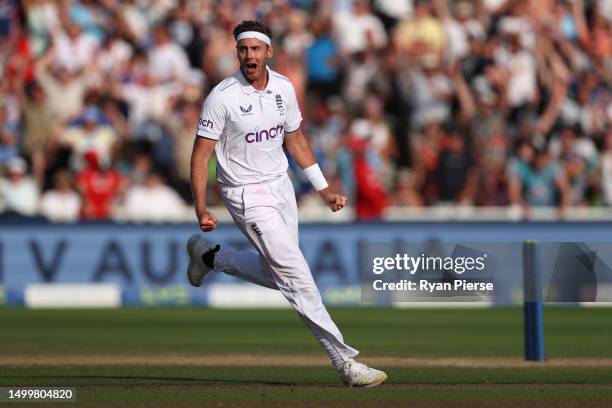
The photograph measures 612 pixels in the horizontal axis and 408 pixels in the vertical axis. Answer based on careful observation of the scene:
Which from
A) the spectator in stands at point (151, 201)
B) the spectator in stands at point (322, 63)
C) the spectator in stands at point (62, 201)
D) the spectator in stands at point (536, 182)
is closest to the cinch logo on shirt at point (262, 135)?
the spectator in stands at point (151, 201)

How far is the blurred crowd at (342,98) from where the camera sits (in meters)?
20.6

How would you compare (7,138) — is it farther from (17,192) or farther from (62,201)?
(62,201)

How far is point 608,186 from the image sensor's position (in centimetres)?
2077

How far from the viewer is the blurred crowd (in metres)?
20.6

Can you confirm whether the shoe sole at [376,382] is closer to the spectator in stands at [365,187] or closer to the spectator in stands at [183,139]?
the spectator in stands at [365,187]

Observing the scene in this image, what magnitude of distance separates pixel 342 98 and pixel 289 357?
8.84 m

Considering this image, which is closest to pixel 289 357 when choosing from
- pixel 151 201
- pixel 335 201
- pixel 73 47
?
pixel 335 201

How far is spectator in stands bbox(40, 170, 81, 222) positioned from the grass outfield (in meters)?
1.65

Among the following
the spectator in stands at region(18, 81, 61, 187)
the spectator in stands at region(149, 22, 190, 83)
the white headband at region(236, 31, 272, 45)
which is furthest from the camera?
the spectator in stands at region(149, 22, 190, 83)

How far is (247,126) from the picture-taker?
399 inches

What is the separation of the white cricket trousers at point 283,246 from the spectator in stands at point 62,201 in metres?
10.6

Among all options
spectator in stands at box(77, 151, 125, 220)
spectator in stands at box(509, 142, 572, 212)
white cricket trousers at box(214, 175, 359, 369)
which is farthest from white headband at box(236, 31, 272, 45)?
spectator in stands at box(509, 142, 572, 212)

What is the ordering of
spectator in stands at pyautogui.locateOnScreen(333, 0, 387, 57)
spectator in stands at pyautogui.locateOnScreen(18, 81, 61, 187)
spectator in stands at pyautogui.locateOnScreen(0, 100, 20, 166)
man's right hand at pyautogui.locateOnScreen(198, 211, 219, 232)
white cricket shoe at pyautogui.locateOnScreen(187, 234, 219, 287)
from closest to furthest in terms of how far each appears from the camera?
man's right hand at pyautogui.locateOnScreen(198, 211, 219, 232) < white cricket shoe at pyautogui.locateOnScreen(187, 234, 219, 287) < spectator in stands at pyautogui.locateOnScreen(0, 100, 20, 166) < spectator in stands at pyautogui.locateOnScreen(18, 81, 61, 187) < spectator in stands at pyautogui.locateOnScreen(333, 0, 387, 57)

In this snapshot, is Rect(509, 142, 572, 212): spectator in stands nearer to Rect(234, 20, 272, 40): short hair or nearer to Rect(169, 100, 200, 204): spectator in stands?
Rect(169, 100, 200, 204): spectator in stands
